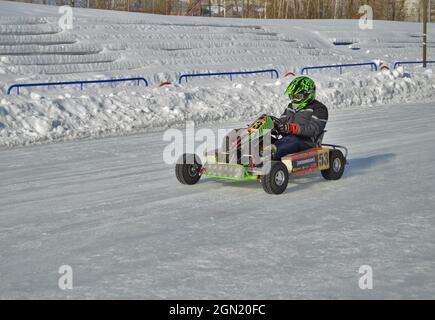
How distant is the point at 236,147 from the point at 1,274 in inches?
125

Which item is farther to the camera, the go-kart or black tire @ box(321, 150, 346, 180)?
black tire @ box(321, 150, 346, 180)

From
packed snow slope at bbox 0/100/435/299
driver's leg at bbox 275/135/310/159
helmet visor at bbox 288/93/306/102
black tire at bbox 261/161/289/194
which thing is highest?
helmet visor at bbox 288/93/306/102

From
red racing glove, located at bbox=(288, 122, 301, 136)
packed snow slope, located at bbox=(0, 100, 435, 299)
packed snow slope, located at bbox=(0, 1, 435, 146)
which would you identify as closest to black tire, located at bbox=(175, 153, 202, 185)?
packed snow slope, located at bbox=(0, 100, 435, 299)

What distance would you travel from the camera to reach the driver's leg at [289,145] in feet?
24.1

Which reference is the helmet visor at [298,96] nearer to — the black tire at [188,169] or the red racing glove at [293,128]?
the red racing glove at [293,128]

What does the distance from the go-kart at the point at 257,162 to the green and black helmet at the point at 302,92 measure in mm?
512

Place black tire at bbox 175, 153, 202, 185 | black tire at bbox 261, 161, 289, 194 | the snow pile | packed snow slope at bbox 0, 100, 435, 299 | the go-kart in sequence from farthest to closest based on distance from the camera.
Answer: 1. the snow pile
2. black tire at bbox 175, 153, 202, 185
3. the go-kart
4. black tire at bbox 261, 161, 289, 194
5. packed snow slope at bbox 0, 100, 435, 299

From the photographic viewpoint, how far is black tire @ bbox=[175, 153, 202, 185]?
24.3 feet

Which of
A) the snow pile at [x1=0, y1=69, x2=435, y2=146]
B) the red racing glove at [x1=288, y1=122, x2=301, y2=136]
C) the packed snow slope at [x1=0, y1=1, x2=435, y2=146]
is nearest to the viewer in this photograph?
the red racing glove at [x1=288, y1=122, x2=301, y2=136]

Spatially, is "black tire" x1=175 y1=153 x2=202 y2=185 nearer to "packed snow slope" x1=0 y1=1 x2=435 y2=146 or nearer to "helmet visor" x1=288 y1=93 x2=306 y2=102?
"helmet visor" x1=288 y1=93 x2=306 y2=102

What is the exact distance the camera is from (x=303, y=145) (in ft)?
24.9

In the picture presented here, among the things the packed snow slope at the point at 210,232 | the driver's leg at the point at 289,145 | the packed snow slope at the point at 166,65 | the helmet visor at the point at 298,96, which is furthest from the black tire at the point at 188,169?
the packed snow slope at the point at 166,65

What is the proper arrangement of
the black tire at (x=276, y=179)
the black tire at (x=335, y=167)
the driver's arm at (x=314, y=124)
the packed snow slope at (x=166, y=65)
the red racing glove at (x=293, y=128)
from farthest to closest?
the packed snow slope at (x=166, y=65), the black tire at (x=335, y=167), the driver's arm at (x=314, y=124), the red racing glove at (x=293, y=128), the black tire at (x=276, y=179)

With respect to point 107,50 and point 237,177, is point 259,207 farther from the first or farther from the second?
point 107,50
